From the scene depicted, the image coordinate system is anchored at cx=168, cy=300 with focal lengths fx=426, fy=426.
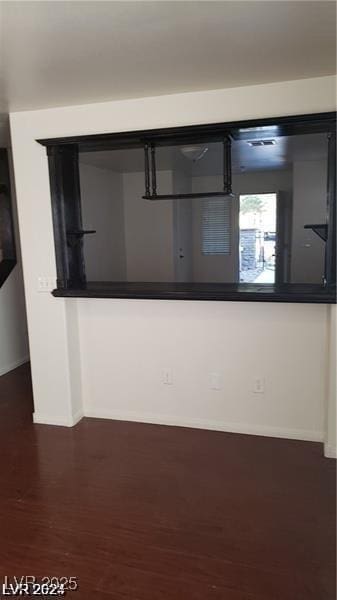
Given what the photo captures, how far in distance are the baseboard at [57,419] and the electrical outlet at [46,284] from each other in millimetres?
1010

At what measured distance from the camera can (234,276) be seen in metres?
7.20

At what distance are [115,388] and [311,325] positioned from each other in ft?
5.14

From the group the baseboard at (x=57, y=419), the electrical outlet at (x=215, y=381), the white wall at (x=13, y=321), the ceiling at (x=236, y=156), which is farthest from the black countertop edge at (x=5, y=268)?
the electrical outlet at (x=215, y=381)

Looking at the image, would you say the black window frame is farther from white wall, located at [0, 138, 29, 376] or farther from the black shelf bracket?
white wall, located at [0, 138, 29, 376]

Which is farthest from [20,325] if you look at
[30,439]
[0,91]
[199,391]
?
[0,91]

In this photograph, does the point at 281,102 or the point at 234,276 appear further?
the point at 234,276

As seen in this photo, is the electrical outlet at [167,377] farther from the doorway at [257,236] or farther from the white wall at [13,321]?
the doorway at [257,236]

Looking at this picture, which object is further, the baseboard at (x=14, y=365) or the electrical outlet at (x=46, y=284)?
the baseboard at (x=14, y=365)

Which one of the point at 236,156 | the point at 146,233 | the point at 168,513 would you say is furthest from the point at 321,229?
the point at 146,233

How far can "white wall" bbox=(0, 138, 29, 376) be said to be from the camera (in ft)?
15.3

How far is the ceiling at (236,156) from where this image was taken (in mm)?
4387

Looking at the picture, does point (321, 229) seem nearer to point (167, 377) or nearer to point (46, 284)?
point (167, 377)

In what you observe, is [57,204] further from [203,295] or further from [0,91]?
[203,295]

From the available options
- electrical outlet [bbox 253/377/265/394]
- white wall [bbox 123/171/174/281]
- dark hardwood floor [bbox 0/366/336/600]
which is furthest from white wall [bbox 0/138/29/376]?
electrical outlet [bbox 253/377/265/394]
